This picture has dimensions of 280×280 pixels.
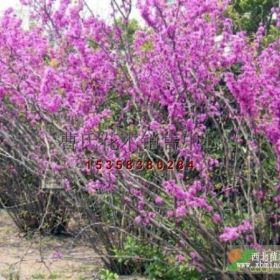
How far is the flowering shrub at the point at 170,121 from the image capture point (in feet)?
12.2

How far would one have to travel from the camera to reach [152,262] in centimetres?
450

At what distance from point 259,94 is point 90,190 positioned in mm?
1332

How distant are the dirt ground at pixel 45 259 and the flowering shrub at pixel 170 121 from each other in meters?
0.53

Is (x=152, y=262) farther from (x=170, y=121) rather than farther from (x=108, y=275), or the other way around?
(x=170, y=121)

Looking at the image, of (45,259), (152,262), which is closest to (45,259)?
(45,259)

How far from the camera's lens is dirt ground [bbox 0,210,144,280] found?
4.97 metres

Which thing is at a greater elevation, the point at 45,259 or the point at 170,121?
the point at 170,121

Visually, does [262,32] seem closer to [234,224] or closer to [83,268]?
[234,224]

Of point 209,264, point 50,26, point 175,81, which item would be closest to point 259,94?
point 175,81

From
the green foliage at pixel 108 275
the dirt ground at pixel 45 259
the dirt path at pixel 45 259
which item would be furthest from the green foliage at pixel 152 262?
the dirt path at pixel 45 259

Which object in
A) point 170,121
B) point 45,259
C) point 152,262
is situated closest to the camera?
point 170,121

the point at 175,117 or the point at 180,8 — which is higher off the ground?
the point at 180,8

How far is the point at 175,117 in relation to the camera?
400cm

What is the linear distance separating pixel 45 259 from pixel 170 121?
226 cm
